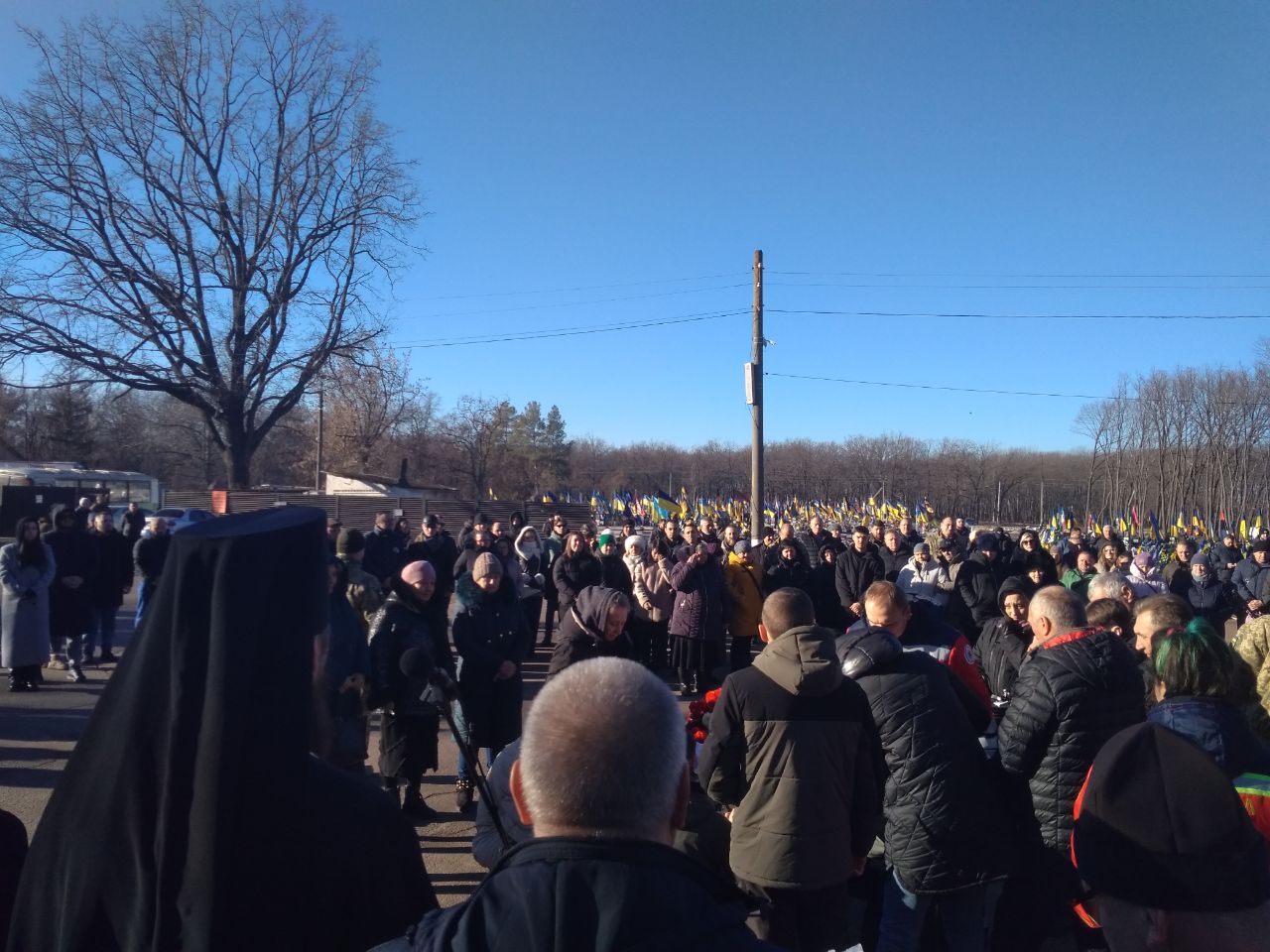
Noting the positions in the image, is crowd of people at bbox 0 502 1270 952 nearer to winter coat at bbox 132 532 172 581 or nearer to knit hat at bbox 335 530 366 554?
knit hat at bbox 335 530 366 554

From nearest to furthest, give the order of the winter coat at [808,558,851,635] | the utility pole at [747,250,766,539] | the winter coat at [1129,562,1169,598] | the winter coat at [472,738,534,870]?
1. the winter coat at [472,738,534,870]
2. the winter coat at [1129,562,1169,598]
3. the winter coat at [808,558,851,635]
4. the utility pole at [747,250,766,539]

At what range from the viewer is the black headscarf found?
54.7 inches


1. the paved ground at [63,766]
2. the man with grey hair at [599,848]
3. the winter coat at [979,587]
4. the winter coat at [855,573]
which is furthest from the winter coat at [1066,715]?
the winter coat at [855,573]

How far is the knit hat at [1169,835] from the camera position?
1.65m

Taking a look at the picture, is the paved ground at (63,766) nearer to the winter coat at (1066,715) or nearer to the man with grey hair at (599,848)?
the winter coat at (1066,715)

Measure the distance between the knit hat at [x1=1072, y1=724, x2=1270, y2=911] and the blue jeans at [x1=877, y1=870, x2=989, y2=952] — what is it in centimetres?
182

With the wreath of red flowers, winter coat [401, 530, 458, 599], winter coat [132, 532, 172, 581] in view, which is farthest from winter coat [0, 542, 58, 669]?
the wreath of red flowers

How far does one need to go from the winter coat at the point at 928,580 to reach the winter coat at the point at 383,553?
6.54 meters

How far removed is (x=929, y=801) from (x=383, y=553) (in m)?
9.82

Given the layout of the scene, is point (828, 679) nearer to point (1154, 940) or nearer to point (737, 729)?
point (737, 729)

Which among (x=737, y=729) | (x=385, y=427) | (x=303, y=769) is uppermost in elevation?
(x=385, y=427)

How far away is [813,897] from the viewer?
10.9ft

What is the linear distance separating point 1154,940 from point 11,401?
205ft

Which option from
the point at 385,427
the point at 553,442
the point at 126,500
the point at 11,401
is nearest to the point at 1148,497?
the point at 553,442
